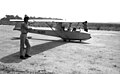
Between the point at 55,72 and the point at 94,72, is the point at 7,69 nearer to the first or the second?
the point at 55,72

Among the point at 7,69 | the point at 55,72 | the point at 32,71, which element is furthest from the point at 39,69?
the point at 7,69

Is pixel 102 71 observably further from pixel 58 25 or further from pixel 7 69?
pixel 58 25

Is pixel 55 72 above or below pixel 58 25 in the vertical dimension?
below

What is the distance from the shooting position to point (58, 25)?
16266mm

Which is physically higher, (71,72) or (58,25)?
(58,25)

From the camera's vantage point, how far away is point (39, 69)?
5.80 meters

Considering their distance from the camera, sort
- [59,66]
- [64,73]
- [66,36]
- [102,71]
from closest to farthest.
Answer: [64,73], [102,71], [59,66], [66,36]

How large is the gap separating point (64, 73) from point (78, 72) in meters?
0.57

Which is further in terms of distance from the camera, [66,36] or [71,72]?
[66,36]

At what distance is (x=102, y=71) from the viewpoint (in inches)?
228

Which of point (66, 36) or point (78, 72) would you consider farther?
point (66, 36)

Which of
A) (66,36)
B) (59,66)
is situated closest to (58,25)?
(66,36)

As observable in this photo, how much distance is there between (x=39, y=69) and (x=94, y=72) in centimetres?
214

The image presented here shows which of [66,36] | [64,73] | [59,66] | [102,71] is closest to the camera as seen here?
[64,73]
